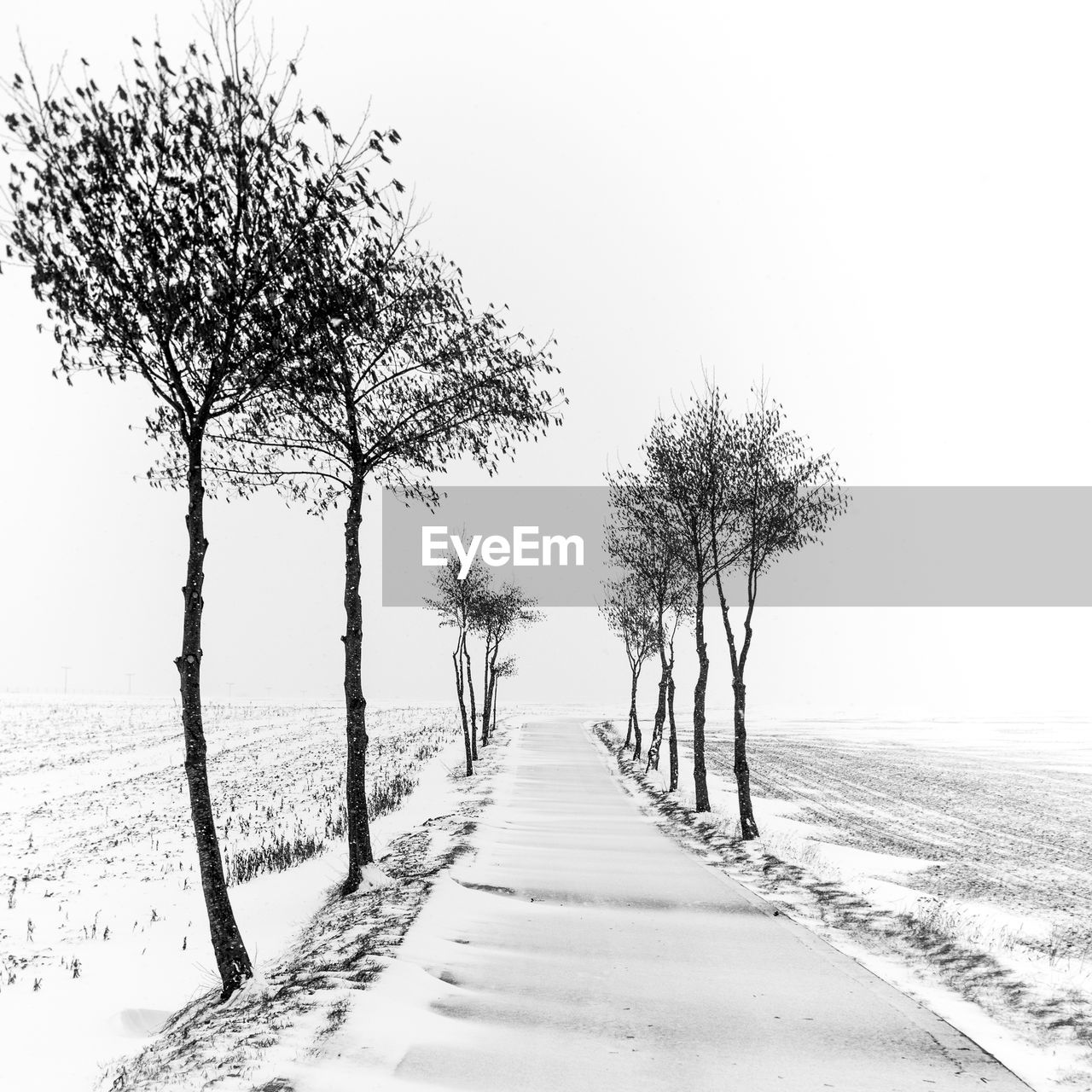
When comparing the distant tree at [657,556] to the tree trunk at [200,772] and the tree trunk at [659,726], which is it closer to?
the tree trunk at [659,726]

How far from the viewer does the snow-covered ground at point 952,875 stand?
324 inches

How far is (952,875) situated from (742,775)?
209 inches

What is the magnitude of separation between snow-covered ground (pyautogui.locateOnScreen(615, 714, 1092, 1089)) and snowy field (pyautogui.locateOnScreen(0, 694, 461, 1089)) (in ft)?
29.9

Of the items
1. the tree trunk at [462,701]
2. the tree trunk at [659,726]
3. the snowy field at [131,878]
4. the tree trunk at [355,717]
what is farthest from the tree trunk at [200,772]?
the tree trunk at [659,726]

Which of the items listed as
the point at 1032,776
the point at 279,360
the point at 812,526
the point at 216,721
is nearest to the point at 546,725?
the point at 216,721

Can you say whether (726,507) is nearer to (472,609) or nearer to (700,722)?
(700,722)

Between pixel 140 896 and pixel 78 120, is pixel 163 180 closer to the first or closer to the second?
pixel 78 120

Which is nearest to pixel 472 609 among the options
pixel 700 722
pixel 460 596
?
pixel 460 596

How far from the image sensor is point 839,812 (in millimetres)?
28094

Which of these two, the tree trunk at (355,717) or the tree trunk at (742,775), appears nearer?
the tree trunk at (355,717)

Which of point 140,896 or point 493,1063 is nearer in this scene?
point 493,1063

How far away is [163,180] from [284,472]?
7036 millimetres

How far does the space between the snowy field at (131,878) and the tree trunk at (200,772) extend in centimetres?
122

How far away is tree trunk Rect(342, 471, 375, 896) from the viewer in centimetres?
1408
